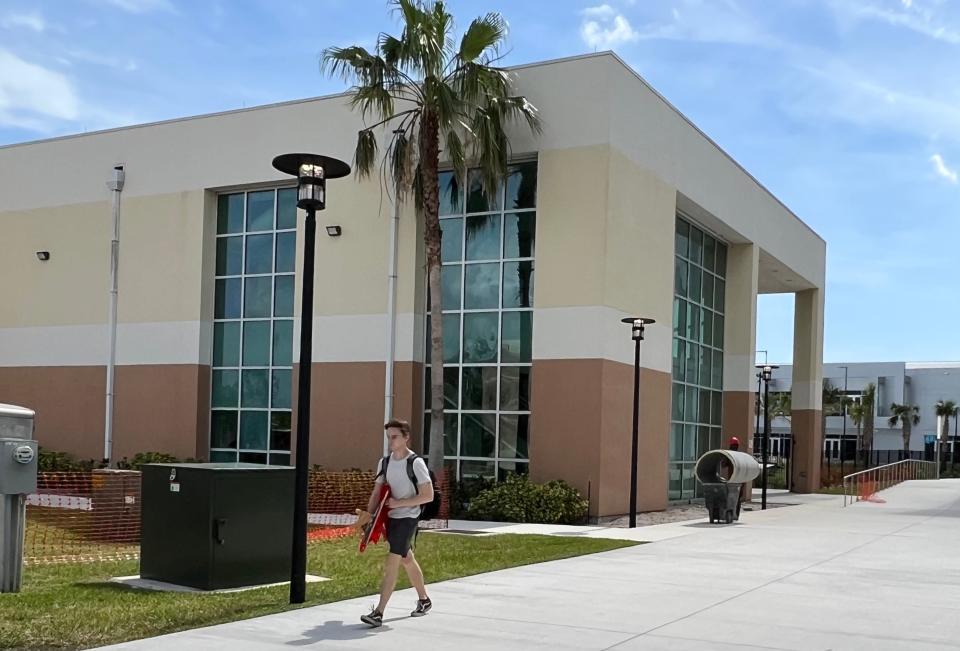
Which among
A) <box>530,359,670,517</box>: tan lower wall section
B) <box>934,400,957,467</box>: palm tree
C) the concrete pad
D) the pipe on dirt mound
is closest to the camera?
the concrete pad

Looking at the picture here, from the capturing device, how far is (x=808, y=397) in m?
38.1

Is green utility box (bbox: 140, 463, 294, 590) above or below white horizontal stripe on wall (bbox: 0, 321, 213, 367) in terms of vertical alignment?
below

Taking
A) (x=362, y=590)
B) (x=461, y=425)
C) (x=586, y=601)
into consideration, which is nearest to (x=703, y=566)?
(x=586, y=601)

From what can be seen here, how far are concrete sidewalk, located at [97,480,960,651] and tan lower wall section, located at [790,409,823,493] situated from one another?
21604 mm

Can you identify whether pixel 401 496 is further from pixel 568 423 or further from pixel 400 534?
pixel 568 423

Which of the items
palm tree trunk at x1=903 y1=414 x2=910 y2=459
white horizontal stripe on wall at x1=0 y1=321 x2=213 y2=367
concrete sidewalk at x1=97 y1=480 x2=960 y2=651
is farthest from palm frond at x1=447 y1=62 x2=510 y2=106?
palm tree trunk at x1=903 y1=414 x2=910 y2=459

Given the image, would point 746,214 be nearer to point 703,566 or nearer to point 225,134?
point 225,134

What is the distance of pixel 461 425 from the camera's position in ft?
76.4

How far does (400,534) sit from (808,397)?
31712 millimetres

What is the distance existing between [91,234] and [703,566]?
20395mm

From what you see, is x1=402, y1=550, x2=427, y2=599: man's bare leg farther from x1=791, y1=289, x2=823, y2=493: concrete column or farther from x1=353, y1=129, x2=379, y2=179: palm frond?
x1=791, y1=289, x2=823, y2=493: concrete column

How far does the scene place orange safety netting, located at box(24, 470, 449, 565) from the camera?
48.2 feet

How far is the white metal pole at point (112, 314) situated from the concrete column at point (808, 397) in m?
23.7

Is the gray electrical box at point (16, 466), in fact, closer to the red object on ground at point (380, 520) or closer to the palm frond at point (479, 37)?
the red object on ground at point (380, 520)
